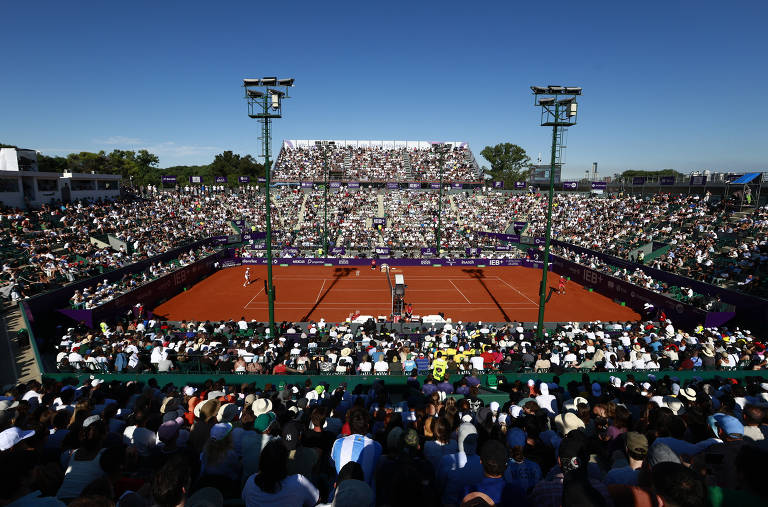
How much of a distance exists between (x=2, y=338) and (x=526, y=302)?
32324mm

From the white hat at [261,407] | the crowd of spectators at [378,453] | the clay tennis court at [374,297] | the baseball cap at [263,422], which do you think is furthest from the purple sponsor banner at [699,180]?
the baseball cap at [263,422]

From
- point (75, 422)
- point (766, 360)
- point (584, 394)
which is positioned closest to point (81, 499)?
point (75, 422)

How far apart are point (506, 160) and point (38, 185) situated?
4029 inches

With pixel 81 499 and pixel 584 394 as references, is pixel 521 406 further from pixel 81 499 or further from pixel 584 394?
Result: pixel 81 499

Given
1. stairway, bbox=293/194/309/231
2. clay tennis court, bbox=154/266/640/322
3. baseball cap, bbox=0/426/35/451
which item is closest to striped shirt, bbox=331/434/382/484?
baseball cap, bbox=0/426/35/451

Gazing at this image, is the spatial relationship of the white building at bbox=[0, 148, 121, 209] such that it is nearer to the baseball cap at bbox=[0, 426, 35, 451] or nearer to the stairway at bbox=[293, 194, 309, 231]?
the stairway at bbox=[293, 194, 309, 231]

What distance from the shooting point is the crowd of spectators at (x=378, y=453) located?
3.31 metres

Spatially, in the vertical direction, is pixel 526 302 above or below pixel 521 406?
below

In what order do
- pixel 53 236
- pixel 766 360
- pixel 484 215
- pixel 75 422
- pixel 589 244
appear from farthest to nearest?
pixel 484 215
pixel 589 244
pixel 53 236
pixel 766 360
pixel 75 422

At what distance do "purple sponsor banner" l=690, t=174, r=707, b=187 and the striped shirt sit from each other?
50.8 meters

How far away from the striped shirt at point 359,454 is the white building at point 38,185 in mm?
40920

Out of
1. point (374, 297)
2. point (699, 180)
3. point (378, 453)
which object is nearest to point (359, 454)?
point (378, 453)

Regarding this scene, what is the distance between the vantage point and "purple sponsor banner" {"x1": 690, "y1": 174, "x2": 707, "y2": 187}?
1635 inches

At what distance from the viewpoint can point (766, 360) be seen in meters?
13.7
